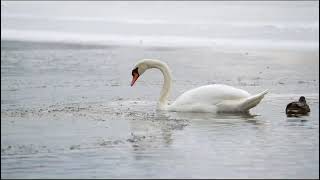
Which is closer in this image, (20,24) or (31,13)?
(20,24)

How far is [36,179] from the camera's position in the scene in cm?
816

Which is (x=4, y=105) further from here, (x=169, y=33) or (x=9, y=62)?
(x=169, y=33)

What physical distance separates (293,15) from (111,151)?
3891 centimetres

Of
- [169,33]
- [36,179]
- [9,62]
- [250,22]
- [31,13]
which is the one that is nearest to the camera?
[36,179]

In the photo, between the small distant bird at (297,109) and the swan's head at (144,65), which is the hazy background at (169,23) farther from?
the small distant bird at (297,109)

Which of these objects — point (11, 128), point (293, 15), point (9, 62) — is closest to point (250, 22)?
point (293, 15)

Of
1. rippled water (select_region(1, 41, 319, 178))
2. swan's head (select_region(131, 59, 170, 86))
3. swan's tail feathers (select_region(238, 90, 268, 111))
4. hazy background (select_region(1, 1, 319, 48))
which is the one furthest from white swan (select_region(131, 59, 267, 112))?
hazy background (select_region(1, 1, 319, 48))

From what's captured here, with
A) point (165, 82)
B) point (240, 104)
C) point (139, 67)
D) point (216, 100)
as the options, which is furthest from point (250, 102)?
point (139, 67)

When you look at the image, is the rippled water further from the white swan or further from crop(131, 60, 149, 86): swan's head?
crop(131, 60, 149, 86): swan's head

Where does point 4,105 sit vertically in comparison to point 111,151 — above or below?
above

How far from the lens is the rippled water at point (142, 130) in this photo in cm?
870

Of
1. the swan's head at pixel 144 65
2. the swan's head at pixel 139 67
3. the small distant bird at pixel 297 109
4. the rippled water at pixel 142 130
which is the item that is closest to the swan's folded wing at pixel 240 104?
the rippled water at pixel 142 130

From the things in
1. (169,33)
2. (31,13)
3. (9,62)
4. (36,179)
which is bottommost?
(36,179)

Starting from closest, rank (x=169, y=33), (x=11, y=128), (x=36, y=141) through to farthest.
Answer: (x=36, y=141)
(x=11, y=128)
(x=169, y=33)
